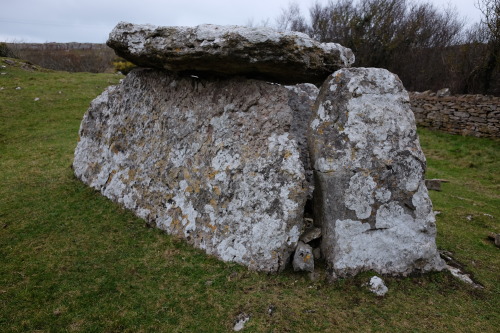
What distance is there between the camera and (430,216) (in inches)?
194

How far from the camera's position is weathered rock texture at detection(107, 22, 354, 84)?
4.98 metres

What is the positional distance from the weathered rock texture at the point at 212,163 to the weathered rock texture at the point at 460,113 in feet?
40.7

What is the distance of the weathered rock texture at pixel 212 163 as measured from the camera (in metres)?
5.01

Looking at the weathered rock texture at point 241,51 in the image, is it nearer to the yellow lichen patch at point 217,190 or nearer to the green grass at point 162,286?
the yellow lichen patch at point 217,190

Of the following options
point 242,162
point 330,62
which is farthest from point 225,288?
point 330,62

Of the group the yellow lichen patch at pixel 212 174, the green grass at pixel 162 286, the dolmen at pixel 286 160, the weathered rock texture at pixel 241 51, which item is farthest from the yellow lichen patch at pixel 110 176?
the yellow lichen patch at pixel 212 174

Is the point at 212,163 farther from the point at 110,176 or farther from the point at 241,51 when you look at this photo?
the point at 110,176

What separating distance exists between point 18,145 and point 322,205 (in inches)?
410

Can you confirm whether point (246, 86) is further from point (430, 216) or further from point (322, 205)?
point (430, 216)

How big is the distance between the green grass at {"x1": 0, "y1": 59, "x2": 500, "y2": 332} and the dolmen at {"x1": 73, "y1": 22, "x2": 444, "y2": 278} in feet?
1.06

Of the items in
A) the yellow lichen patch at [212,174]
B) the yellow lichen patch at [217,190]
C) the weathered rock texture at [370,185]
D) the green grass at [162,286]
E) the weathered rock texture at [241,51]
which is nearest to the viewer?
the green grass at [162,286]

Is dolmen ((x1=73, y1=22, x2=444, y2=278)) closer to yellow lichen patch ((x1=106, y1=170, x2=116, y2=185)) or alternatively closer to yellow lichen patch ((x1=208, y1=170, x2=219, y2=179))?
yellow lichen patch ((x1=208, y1=170, x2=219, y2=179))

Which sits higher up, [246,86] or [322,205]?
[246,86]

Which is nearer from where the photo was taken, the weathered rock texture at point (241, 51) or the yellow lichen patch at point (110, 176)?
the weathered rock texture at point (241, 51)
